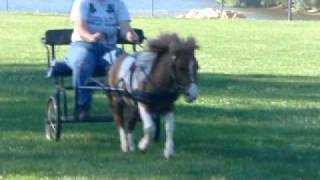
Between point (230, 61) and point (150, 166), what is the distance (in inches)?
607

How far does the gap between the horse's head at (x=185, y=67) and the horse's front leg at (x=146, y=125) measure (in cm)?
48

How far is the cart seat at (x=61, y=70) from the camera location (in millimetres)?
12234

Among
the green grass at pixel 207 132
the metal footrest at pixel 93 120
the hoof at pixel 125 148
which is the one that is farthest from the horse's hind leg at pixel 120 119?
the metal footrest at pixel 93 120

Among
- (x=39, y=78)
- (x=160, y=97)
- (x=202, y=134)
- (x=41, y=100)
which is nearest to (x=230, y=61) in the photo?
(x=39, y=78)

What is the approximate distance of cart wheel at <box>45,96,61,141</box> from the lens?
12.1m

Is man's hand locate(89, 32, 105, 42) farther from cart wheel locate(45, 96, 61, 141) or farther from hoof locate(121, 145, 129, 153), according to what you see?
hoof locate(121, 145, 129, 153)

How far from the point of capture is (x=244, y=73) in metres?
22.3

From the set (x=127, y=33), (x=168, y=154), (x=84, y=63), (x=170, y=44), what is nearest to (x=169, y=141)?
(x=168, y=154)

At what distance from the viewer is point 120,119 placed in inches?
456

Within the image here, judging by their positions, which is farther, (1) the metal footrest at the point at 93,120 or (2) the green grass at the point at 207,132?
(1) the metal footrest at the point at 93,120

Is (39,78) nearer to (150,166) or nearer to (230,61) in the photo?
(230,61)

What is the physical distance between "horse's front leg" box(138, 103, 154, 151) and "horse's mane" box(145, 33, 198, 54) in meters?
0.57

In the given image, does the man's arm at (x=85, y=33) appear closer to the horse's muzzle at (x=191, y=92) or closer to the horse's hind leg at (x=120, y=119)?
the horse's hind leg at (x=120, y=119)

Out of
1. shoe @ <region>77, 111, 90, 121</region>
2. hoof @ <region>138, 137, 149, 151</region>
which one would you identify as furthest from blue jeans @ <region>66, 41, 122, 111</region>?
hoof @ <region>138, 137, 149, 151</region>
